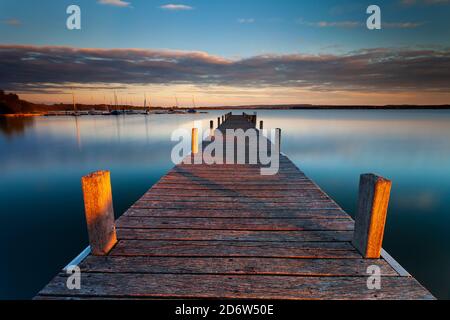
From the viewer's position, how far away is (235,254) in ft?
8.52

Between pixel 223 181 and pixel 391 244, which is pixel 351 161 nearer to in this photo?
pixel 391 244

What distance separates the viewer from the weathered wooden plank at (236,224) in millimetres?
3186

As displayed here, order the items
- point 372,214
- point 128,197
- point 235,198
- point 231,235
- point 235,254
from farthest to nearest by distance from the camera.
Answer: point 128,197 < point 235,198 < point 231,235 < point 235,254 < point 372,214

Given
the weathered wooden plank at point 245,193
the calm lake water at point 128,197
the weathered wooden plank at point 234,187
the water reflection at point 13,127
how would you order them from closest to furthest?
the weathered wooden plank at point 245,193, the weathered wooden plank at point 234,187, the calm lake water at point 128,197, the water reflection at point 13,127

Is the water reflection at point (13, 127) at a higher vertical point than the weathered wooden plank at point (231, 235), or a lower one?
higher

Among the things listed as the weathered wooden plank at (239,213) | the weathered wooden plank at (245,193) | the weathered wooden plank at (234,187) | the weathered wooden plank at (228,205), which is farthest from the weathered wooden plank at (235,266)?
the weathered wooden plank at (234,187)

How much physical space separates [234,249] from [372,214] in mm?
1495

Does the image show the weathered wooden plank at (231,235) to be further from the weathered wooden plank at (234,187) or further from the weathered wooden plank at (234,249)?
the weathered wooden plank at (234,187)

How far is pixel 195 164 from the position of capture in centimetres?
699

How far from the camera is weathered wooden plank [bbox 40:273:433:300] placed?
2033mm

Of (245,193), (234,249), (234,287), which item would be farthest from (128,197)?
(234,287)

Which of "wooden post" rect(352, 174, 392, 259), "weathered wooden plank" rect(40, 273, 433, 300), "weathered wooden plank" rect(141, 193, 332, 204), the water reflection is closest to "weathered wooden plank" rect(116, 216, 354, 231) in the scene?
"wooden post" rect(352, 174, 392, 259)

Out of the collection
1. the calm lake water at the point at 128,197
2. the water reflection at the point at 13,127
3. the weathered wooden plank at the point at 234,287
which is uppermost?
the water reflection at the point at 13,127

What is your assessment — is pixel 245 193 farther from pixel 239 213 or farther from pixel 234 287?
pixel 234 287
